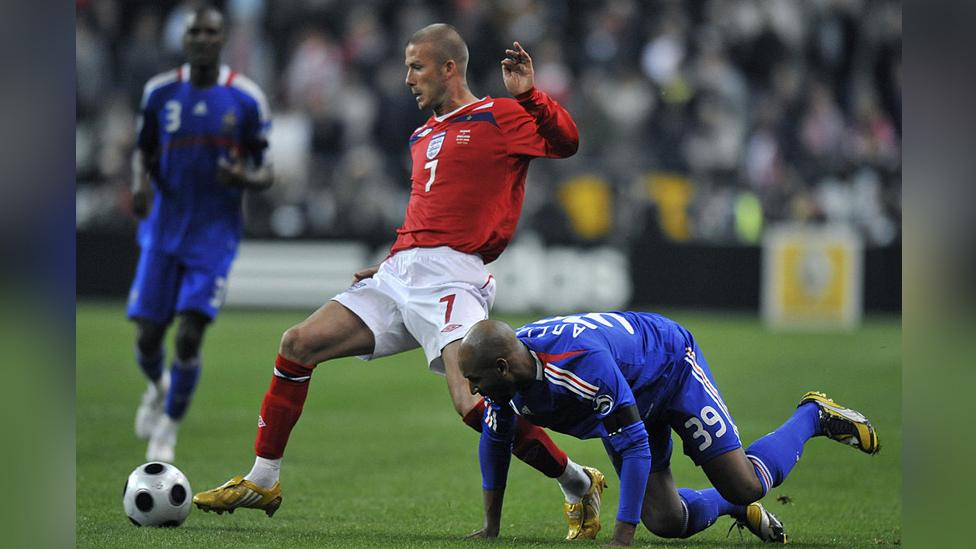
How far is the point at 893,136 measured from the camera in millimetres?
19781

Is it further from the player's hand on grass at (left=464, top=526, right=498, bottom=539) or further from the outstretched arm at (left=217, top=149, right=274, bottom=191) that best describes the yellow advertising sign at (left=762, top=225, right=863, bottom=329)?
the player's hand on grass at (left=464, top=526, right=498, bottom=539)

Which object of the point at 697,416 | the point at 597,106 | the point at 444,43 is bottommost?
the point at 697,416

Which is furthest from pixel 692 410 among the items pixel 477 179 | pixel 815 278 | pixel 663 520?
pixel 815 278

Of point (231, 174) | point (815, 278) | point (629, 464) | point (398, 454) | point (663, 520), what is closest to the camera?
point (629, 464)

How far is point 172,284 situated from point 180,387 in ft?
2.22

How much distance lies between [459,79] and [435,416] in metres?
4.85

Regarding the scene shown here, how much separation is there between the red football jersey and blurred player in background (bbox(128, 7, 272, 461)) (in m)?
2.45

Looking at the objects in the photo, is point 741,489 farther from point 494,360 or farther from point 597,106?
point 597,106

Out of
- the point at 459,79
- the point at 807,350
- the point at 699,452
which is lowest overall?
the point at 807,350

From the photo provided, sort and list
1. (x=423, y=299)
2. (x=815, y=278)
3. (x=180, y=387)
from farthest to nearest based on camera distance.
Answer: (x=815, y=278)
(x=180, y=387)
(x=423, y=299)

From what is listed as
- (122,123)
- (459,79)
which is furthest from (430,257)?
(122,123)

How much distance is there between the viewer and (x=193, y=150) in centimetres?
805

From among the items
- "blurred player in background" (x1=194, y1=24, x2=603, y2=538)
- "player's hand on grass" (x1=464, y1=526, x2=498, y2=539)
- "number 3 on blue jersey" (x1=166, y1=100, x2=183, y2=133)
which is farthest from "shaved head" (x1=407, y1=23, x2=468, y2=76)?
"number 3 on blue jersey" (x1=166, y1=100, x2=183, y2=133)
